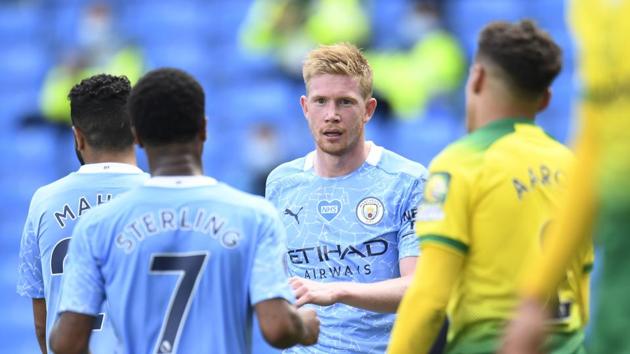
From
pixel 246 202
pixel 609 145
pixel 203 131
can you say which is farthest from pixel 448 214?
pixel 203 131

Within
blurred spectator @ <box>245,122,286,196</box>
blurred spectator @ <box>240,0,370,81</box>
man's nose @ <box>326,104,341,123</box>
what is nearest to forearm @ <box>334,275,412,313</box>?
man's nose @ <box>326,104,341,123</box>

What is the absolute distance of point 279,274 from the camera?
13.4ft

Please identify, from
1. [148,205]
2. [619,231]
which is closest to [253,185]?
[148,205]

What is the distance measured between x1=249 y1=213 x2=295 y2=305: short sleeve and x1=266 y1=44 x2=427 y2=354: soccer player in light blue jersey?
124 cm

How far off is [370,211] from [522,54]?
1.82m

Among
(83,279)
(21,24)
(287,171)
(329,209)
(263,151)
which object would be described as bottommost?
(83,279)

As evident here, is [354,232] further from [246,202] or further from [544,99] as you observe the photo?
[544,99]

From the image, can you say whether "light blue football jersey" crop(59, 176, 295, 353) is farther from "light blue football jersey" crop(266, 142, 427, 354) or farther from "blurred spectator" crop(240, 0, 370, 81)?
"blurred spectator" crop(240, 0, 370, 81)

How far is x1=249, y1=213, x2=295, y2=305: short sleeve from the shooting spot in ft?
13.3

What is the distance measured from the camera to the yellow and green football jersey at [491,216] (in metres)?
3.88

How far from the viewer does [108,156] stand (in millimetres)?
5074

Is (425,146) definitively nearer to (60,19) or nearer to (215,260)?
(60,19)

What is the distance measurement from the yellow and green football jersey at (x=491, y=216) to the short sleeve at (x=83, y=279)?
1072mm

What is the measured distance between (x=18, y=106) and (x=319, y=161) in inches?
406
